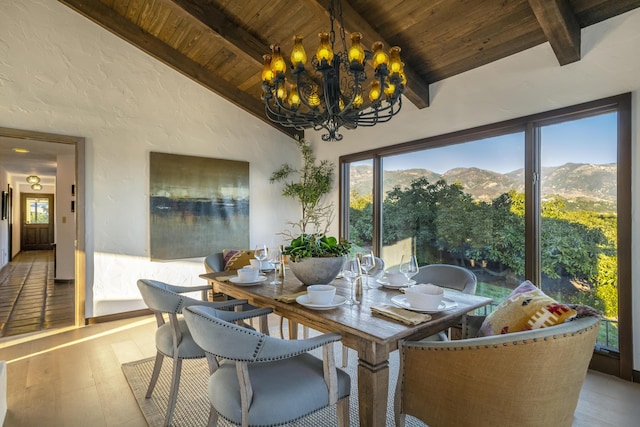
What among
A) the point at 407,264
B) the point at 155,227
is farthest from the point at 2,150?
the point at 407,264

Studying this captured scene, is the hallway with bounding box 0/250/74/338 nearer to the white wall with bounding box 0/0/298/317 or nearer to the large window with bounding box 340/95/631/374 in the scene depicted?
the white wall with bounding box 0/0/298/317

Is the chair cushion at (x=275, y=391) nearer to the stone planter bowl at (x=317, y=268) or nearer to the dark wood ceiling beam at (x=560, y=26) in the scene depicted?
the stone planter bowl at (x=317, y=268)

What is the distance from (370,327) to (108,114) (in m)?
4.01

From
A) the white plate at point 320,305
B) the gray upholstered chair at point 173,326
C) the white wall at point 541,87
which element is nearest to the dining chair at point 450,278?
the white plate at point 320,305

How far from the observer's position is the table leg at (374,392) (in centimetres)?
139

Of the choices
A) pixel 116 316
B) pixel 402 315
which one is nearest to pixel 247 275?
pixel 402 315

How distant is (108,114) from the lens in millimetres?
3943

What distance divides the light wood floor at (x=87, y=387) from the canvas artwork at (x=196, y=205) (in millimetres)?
1304

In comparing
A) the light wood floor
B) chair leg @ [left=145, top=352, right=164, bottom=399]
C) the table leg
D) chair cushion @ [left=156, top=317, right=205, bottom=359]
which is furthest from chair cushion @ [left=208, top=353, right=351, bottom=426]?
the light wood floor

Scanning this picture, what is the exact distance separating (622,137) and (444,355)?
2.37m

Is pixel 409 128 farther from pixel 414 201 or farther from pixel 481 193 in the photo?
pixel 481 193

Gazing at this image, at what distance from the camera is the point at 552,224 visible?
2914 millimetres

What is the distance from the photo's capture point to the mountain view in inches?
104

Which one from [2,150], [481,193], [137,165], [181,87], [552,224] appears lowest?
[552,224]
